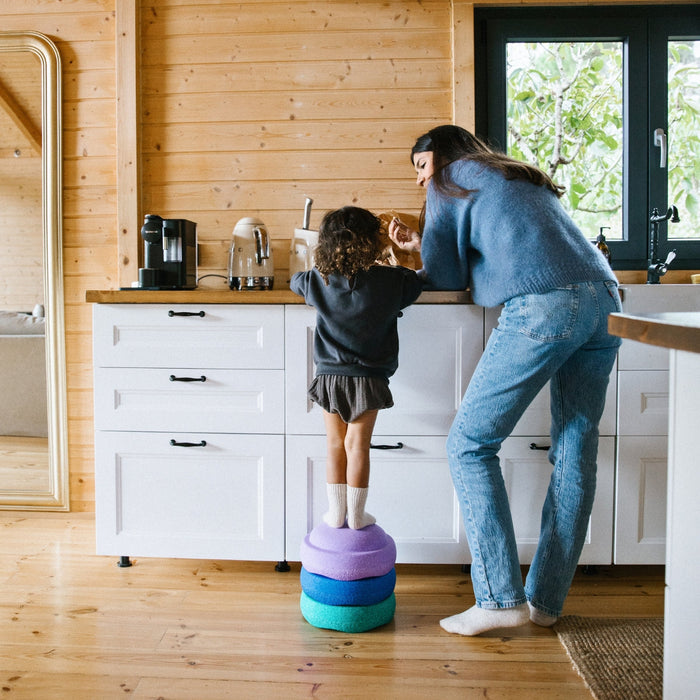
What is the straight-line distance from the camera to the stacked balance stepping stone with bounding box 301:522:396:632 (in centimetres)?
164

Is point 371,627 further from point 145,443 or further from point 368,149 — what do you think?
point 368,149

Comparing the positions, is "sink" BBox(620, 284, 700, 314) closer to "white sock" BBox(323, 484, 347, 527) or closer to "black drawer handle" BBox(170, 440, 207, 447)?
"white sock" BBox(323, 484, 347, 527)

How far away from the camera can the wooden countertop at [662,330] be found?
787 mm

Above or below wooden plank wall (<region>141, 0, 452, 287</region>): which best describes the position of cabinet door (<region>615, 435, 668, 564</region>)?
below

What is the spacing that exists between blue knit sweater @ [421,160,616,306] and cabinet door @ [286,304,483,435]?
26 centimetres

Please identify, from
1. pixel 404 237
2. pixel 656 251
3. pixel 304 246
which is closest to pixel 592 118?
pixel 656 251

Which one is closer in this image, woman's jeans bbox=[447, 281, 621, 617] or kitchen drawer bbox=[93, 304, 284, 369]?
woman's jeans bbox=[447, 281, 621, 617]

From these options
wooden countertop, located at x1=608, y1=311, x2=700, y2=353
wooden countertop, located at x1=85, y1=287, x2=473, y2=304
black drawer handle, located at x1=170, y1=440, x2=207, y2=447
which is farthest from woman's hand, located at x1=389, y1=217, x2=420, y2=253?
wooden countertop, located at x1=608, y1=311, x2=700, y2=353

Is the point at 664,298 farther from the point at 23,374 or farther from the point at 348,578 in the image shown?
the point at 23,374

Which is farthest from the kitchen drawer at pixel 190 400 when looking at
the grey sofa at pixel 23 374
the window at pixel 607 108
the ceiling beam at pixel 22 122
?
the window at pixel 607 108

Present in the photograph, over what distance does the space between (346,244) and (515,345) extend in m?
0.48

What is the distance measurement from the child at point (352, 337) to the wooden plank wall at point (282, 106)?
835mm

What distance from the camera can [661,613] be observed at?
181 cm

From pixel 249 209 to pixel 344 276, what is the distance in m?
1.00
